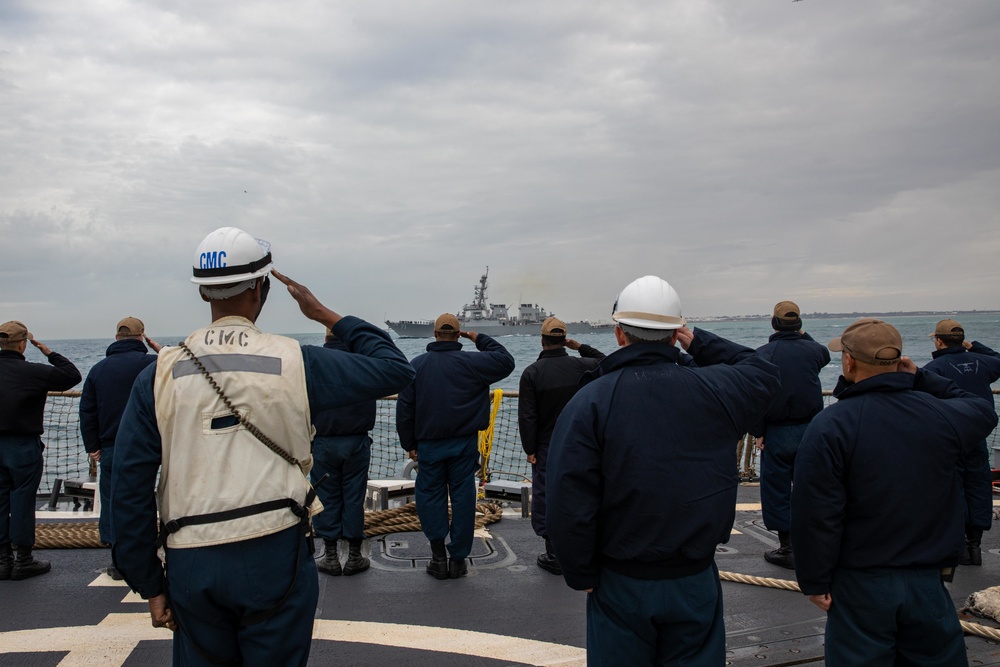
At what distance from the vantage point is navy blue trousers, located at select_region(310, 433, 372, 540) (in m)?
5.70

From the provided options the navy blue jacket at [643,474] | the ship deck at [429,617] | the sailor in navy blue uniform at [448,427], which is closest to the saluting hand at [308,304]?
the navy blue jacket at [643,474]

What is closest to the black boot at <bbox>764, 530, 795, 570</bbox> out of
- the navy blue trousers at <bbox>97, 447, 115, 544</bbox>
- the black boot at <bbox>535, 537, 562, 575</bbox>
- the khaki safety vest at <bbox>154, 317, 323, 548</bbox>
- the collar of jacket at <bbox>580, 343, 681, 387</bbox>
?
the black boot at <bbox>535, 537, 562, 575</bbox>

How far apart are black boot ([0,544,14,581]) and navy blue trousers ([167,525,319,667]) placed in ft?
12.8

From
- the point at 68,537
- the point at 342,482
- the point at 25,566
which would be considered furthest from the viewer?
the point at 68,537

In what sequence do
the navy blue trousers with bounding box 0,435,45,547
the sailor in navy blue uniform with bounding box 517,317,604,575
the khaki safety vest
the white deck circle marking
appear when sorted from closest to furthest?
the khaki safety vest → the white deck circle marking → the navy blue trousers with bounding box 0,435,45,547 → the sailor in navy blue uniform with bounding box 517,317,604,575

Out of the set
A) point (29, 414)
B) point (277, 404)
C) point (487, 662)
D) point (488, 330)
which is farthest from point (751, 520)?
point (488, 330)

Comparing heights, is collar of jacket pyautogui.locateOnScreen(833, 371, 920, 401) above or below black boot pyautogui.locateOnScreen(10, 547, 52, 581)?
above

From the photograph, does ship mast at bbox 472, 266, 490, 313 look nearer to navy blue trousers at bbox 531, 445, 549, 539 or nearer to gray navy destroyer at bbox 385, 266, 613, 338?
gray navy destroyer at bbox 385, 266, 613, 338

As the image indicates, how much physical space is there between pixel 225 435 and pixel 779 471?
4.57m

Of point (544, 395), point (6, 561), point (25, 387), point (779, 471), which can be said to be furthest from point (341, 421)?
point (779, 471)

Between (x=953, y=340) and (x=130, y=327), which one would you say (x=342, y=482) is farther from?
(x=953, y=340)

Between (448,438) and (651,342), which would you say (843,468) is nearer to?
(651,342)

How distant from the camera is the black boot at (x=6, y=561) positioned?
212 inches

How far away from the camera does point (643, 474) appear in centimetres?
257
